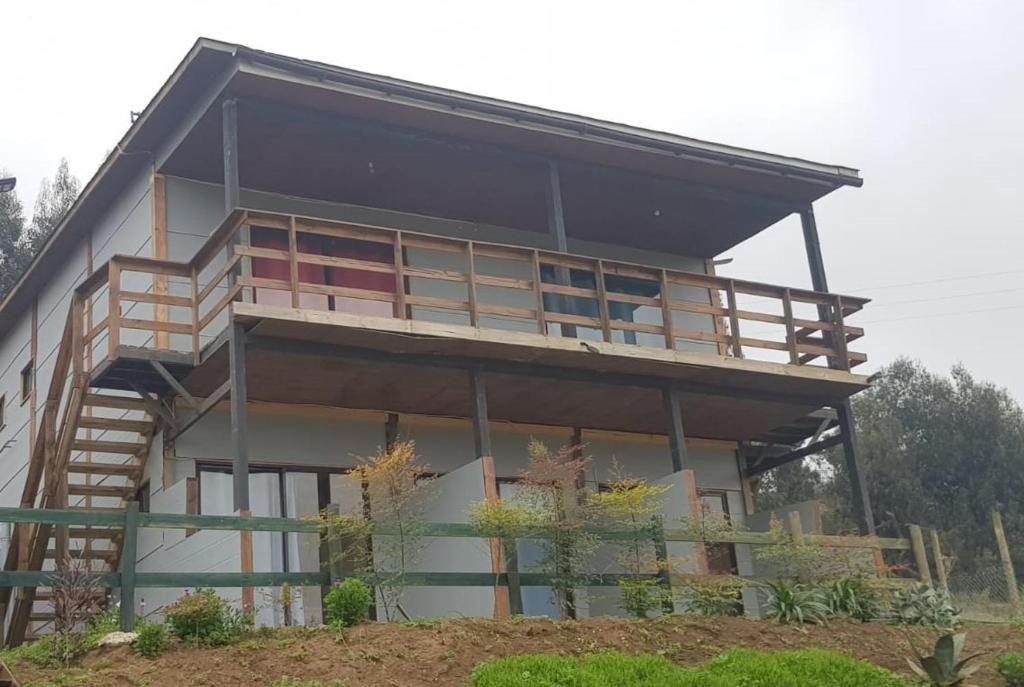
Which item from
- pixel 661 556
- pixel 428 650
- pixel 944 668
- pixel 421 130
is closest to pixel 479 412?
pixel 661 556

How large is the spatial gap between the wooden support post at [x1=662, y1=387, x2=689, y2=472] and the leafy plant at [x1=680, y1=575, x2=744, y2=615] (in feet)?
10.4

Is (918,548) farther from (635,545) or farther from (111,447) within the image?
(111,447)

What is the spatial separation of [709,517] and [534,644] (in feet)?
15.8

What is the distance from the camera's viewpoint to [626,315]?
21219 millimetres

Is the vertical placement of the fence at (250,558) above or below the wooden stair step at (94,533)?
below

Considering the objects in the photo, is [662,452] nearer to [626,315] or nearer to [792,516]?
[626,315]

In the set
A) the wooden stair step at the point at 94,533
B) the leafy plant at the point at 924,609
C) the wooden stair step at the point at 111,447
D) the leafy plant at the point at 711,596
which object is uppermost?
the wooden stair step at the point at 111,447

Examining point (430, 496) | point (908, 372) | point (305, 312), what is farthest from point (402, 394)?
point (908, 372)

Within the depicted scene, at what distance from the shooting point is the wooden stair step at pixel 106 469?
52.3 feet

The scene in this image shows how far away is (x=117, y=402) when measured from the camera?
16062 mm

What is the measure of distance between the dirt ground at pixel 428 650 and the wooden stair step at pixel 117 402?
18.4 feet

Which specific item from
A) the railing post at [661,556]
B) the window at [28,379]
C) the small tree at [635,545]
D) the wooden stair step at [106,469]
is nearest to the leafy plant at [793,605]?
the railing post at [661,556]

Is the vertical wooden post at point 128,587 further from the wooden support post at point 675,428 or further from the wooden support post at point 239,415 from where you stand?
the wooden support post at point 675,428

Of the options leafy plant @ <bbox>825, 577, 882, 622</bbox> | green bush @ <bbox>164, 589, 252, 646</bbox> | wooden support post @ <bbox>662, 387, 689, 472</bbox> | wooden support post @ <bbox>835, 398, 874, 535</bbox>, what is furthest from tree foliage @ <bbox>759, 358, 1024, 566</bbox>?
green bush @ <bbox>164, 589, 252, 646</bbox>
